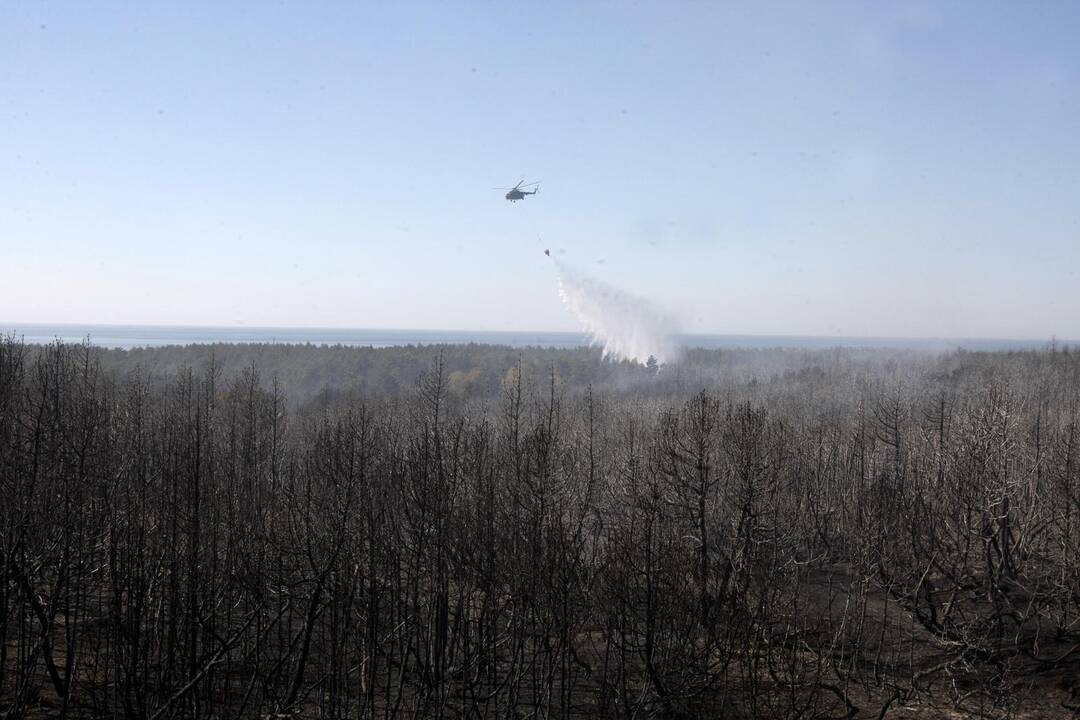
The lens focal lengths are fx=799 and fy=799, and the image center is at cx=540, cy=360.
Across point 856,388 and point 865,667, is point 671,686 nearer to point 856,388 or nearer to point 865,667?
point 865,667

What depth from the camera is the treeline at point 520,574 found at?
920 centimetres

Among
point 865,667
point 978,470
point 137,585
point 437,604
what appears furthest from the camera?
point 978,470

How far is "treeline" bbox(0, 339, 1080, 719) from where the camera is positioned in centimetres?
920

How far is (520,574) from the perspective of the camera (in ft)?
33.1

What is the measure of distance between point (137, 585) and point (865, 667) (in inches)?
592

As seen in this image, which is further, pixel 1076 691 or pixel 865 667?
pixel 865 667

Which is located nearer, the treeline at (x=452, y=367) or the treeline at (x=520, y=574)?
the treeline at (x=520, y=574)

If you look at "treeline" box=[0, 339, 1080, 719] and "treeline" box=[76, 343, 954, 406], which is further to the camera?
"treeline" box=[76, 343, 954, 406]

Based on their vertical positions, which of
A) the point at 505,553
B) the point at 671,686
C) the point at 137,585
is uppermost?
the point at 137,585

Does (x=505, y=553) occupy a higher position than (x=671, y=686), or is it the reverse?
(x=505, y=553)

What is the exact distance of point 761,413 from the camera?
25359mm

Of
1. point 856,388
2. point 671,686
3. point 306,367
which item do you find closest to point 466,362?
point 306,367

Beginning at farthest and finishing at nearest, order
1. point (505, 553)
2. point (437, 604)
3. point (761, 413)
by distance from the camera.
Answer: point (761, 413) → point (505, 553) → point (437, 604)

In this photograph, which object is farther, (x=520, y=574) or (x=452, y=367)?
(x=452, y=367)
